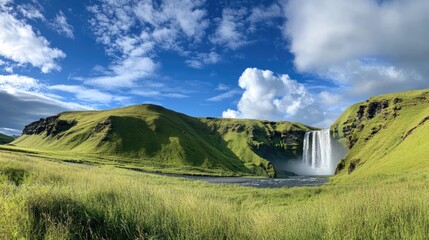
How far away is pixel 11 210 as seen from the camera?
25.5 feet

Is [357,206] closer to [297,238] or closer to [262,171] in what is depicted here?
[297,238]

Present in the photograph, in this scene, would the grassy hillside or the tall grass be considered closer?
the tall grass

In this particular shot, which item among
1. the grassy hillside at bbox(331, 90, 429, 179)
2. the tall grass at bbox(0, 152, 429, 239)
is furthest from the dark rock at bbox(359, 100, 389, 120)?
the tall grass at bbox(0, 152, 429, 239)

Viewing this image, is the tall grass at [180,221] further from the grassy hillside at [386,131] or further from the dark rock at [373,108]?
the dark rock at [373,108]

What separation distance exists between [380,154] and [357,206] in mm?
119691

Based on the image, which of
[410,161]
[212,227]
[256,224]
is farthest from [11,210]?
[410,161]

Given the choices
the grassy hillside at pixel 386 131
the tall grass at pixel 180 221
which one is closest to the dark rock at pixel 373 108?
the grassy hillside at pixel 386 131

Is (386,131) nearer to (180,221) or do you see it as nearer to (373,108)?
(373,108)

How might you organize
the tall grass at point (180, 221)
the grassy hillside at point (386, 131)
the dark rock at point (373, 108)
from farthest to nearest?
1. the dark rock at point (373, 108)
2. the grassy hillside at point (386, 131)
3. the tall grass at point (180, 221)

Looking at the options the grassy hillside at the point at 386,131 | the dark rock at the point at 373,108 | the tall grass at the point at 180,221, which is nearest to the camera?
the tall grass at the point at 180,221

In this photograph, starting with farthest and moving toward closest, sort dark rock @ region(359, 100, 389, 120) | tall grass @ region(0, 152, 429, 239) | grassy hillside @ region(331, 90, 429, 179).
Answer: dark rock @ region(359, 100, 389, 120) < grassy hillside @ region(331, 90, 429, 179) < tall grass @ region(0, 152, 429, 239)

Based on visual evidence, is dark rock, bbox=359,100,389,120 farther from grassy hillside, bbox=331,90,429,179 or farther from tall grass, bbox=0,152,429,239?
tall grass, bbox=0,152,429,239

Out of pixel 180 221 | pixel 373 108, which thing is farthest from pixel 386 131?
pixel 180 221

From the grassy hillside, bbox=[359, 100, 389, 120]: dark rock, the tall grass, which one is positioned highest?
bbox=[359, 100, 389, 120]: dark rock
